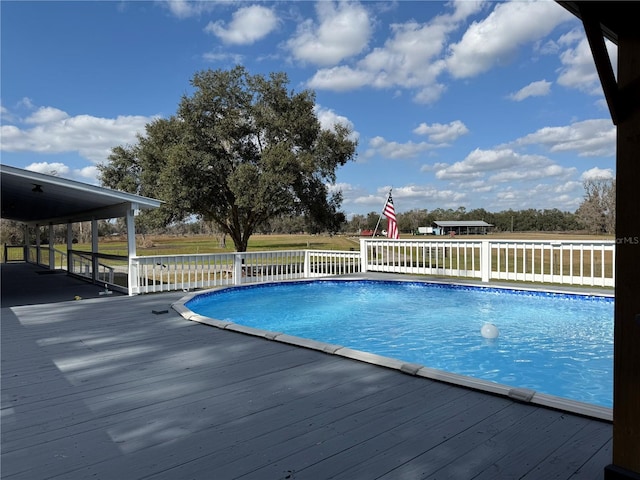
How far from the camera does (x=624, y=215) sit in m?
1.54

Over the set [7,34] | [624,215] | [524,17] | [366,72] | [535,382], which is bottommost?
[535,382]

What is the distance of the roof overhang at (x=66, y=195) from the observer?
676cm

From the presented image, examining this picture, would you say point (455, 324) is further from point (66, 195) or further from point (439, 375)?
point (66, 195)

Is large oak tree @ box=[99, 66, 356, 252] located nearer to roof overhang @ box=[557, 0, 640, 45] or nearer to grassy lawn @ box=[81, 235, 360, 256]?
grassy lawn @ box=[81, 235, 360, 256]

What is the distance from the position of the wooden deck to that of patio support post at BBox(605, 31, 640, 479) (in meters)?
0.29

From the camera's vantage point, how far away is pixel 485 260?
8.53 meters

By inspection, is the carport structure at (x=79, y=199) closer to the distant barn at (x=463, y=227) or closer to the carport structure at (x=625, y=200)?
the carport structure at (x=625, y=200)

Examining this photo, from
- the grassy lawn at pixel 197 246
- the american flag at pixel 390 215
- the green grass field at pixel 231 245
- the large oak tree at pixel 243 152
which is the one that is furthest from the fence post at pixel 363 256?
the grassy lawn at pixel 197 246

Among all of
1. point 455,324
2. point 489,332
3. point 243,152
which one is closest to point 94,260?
point 243,152

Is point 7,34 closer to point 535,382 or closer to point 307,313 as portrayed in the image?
point 307,313

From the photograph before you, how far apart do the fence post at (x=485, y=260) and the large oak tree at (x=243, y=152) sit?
20.8ft

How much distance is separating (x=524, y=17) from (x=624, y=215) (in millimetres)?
6614

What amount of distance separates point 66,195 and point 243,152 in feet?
22.0

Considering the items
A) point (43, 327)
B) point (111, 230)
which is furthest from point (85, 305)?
point (111, 230)
